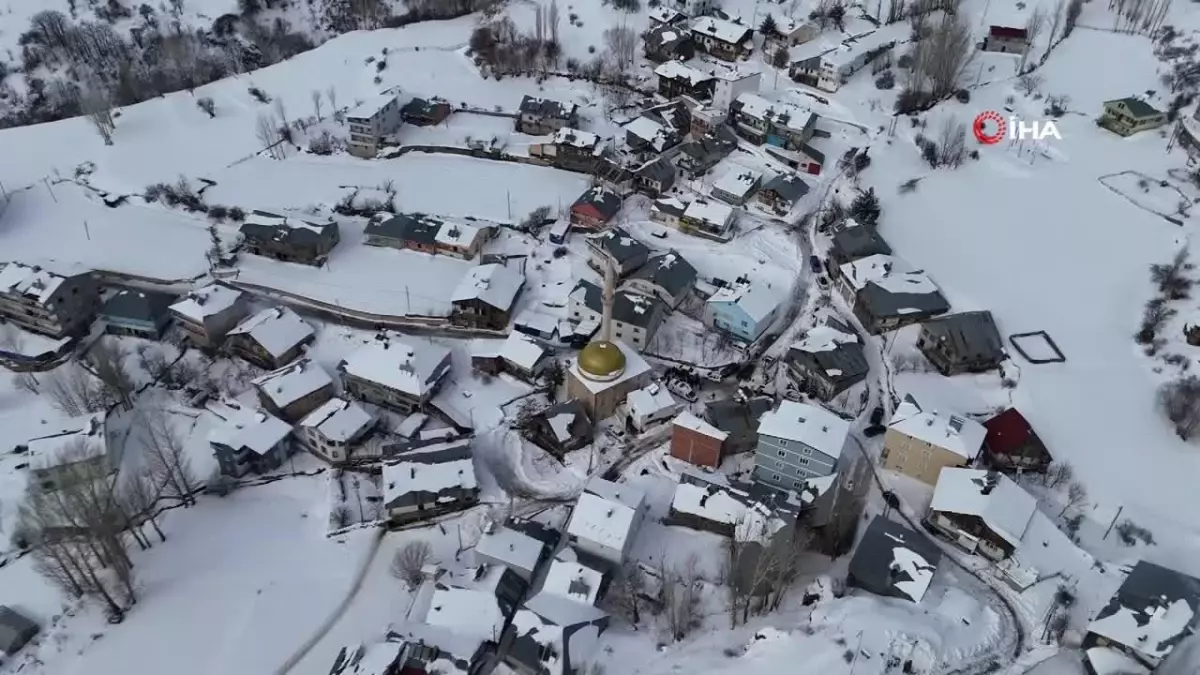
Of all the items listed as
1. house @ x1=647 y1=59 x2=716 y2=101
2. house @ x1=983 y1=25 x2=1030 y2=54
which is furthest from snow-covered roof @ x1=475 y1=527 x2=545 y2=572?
house @ x1=983 y1=25 x2=1030 y2=54

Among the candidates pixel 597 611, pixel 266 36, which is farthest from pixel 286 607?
pixel 266 36

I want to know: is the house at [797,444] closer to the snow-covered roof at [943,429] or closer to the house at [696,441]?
the house at [696,441]

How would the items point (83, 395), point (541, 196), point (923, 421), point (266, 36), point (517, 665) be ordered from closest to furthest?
point (517, 665) → point (923, 421) → point (83, 395) → point (541, 196) → point (266, 36)

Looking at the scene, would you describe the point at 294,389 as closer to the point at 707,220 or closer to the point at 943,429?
the point at 707,220

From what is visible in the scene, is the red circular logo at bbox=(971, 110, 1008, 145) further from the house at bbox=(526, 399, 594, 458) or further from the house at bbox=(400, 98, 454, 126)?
the house at bbox=(400, 98, 454, 126)

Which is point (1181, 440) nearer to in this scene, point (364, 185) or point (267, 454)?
point (267, 454)
